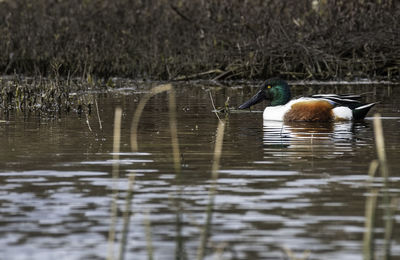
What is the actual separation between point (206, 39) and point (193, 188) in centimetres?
1649

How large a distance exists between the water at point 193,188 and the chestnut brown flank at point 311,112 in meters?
0.31

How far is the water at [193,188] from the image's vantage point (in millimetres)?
5777

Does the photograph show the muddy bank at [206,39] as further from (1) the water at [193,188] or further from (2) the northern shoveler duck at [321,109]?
(1) the water at [193,188]

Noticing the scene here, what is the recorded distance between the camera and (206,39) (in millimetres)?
23922

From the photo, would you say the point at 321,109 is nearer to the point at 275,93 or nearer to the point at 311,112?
the point at 311,112

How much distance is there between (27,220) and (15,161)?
2.94 m

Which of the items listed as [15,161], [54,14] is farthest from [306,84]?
[15,161]

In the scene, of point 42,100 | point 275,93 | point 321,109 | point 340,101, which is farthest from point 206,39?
point 321,109

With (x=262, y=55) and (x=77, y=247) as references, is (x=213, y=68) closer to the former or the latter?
(x=262, y=55)

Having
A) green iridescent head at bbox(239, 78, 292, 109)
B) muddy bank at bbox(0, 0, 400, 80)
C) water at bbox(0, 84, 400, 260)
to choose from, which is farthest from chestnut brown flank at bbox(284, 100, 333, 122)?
muddy bank at bbox(0, 0, 400, 80)

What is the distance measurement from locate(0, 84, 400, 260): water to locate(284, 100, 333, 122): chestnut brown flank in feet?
1.01

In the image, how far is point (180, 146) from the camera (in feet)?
34.3

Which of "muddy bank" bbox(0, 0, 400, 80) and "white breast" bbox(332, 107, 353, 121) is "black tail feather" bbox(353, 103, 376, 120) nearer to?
"white breast" bbox(332, 107, 353, 121)

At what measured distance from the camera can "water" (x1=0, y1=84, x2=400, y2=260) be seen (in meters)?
5.78
